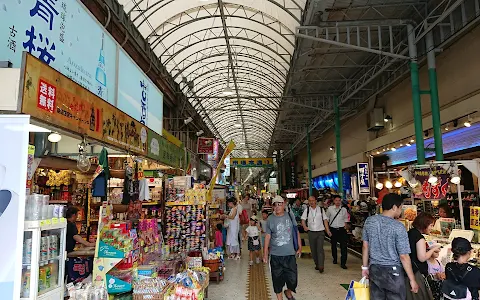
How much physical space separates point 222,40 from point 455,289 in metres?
12.6

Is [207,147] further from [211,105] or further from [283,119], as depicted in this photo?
[283,119]

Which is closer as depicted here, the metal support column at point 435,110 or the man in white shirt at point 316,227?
the man in white shirt at point 316,227

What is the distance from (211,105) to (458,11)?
51.7 feet

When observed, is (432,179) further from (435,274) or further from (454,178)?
(435,274)

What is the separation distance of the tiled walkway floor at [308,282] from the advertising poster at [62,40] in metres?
3.77

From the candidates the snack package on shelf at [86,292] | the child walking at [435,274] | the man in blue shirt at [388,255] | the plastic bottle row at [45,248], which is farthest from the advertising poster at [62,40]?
the child walking at [435,274]

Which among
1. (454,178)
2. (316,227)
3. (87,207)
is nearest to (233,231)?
(316,227)

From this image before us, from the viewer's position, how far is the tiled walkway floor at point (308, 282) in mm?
5777

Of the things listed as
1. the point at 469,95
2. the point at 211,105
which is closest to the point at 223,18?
the point at 469,95

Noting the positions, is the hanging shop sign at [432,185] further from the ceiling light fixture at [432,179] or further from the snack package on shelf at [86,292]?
the snack package on shelf at [86,292]

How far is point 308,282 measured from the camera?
261 inches

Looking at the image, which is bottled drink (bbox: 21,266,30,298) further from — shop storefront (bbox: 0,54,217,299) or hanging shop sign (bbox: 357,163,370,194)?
hanging shop sign (bbox: 357,163,370,194)

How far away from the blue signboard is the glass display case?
2.27m

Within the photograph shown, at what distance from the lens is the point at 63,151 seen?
5.69 meters
